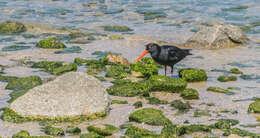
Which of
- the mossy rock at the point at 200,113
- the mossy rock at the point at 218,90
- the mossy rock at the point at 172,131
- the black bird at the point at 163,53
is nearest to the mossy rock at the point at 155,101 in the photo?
the mossy rock at the point at 200,113

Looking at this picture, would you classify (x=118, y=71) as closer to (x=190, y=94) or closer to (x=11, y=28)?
(x=190, y=94)

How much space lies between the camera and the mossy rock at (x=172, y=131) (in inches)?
238

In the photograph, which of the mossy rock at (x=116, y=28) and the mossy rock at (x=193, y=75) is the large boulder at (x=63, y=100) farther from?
the mossy rock at (x=116, y=28)

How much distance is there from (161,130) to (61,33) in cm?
953

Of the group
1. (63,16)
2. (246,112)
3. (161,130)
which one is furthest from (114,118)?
(63,16)

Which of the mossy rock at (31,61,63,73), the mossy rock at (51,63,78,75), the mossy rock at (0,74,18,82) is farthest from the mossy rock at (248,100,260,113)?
the mossy rock at (0,74,18,82)

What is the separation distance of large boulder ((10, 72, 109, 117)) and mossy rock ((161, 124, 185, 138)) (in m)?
1.20

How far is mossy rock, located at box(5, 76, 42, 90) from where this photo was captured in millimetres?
8359

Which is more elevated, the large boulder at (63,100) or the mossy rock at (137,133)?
the large boulder at (63,100)

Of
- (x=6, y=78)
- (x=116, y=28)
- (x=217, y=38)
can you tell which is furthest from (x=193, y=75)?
(x=116, y=28)

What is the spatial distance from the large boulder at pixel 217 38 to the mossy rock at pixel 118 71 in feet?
13.5

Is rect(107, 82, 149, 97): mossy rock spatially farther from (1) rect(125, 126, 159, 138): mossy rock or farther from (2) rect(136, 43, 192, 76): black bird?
(1) rect(125, 126, 159, 138): mossy rock

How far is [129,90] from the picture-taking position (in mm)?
8234

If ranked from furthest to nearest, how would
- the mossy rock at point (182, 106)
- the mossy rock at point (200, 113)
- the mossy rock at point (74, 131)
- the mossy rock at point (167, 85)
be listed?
the mossy rock at point (167, 85), the mossy rock at point (182, 106), the mossy rock at point (200, 113), the mossy rock at point (74, 131)
